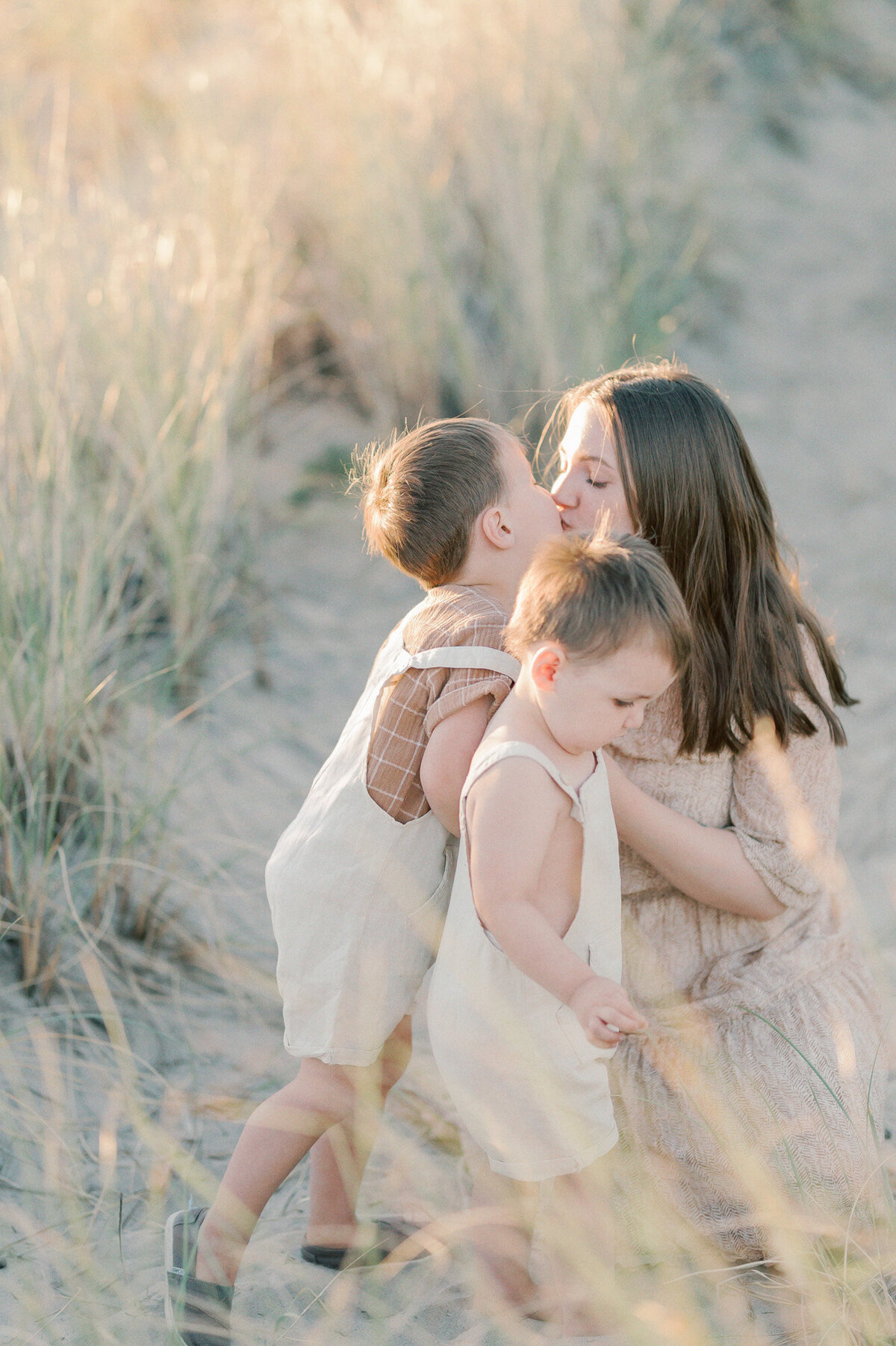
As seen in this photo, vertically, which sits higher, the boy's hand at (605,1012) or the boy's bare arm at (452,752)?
the boy's bare arm at (452,752)

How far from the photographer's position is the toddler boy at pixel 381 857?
1.41 m

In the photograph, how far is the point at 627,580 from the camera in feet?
3.90

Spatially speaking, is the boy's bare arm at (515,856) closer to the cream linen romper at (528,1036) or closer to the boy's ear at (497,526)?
the cream linen romper at (528,1036)

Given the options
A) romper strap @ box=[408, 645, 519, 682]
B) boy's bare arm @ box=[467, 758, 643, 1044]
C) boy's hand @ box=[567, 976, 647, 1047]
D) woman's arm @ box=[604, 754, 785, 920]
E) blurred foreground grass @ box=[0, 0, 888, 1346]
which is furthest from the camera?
blurred foreground grass @ box=[0, 0, 888, 1346]

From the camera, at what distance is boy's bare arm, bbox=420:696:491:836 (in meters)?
1.35

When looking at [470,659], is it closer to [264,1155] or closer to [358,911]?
[358,911]

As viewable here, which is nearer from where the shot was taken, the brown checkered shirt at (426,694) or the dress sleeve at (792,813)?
the brown checkered shirt at (426,694)

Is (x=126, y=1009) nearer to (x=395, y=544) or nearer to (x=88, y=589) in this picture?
(x=88, y=589)

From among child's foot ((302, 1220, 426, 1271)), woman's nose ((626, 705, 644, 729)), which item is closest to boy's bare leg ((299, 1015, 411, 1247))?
child's foot ((302, 1220, 426, 1271))

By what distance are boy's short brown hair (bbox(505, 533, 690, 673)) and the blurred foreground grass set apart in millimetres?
759

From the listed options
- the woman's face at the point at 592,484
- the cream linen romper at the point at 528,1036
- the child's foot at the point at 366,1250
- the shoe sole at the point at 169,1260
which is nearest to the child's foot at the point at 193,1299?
the shoe sole at the point at 169,1260

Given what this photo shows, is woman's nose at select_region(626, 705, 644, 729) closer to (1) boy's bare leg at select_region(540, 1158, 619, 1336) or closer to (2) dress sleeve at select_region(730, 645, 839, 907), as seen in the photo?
(2) dress sleeve at select_region(730, 645, 839, 907)

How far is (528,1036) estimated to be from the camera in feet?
4.28

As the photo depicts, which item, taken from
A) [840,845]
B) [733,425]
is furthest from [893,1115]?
[733,425]
